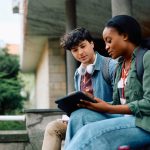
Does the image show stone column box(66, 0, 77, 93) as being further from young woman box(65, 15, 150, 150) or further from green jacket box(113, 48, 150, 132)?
green jacket box(113, 48, 150, 132)

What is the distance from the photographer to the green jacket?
9.24 ft

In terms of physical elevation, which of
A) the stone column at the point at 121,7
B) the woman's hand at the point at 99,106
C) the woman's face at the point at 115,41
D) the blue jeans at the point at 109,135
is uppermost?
the stone column at the point at 121,7

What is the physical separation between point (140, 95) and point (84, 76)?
106 cm

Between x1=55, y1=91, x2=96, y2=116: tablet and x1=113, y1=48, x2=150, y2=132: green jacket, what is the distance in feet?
0.82

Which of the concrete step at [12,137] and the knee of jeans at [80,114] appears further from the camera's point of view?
the concrete step at [12,137]

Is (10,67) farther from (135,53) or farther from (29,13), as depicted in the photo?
(135,53)

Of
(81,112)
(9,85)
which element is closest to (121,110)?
(81,112)

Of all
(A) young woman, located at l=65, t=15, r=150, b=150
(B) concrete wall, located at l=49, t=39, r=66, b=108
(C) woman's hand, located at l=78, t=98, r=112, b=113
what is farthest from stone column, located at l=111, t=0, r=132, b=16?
(B) concrete wall, located at l=49, t=39, r=66, b=108

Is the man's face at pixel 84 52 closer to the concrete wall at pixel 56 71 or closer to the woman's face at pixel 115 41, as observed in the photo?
the woman's face at pixel 115 41

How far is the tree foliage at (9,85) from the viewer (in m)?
18.1

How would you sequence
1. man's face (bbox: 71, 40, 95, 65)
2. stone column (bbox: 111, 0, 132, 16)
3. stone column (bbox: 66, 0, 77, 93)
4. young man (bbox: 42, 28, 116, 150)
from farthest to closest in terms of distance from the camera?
stone column (bbox: 66, 0, 77, 93) < stone column (bbox: 111, 0, 132, 16) < man's face (bbox: 71, 40, 95, 65) < young man (bbox: 42, 28, 116, 150)

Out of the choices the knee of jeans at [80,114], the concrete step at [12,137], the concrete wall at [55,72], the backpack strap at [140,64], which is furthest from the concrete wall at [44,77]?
the backpack strap at [140,64]

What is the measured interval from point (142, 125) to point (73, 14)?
22.1 ft

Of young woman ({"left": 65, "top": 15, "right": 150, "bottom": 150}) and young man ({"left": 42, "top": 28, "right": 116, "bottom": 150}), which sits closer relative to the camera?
young woman ({"left": 65, "top": 15, "right": 150, "bottom": 150})
